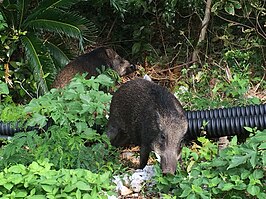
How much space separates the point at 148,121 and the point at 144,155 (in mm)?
322

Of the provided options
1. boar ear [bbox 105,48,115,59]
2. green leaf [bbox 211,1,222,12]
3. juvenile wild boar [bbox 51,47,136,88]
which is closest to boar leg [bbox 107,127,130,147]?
juvenile wild boar [bbox 51,47,136,88]

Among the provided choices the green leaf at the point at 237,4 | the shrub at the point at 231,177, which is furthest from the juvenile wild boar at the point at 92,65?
the shrub at the point at 231,177

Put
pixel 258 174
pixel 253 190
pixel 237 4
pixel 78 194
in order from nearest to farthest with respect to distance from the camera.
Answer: pixel 78 194, pixel 253 190, pixel 258 174, pixel 237 4

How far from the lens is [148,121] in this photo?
5.32 metres

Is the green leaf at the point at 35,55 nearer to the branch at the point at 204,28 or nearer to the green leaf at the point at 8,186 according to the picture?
the branch at the point at 204,28

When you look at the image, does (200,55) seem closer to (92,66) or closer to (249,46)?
(249,46)

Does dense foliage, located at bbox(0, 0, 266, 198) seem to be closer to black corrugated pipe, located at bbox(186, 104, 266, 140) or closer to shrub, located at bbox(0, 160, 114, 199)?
shrub, located at bbox(0, 160, 114, 199)

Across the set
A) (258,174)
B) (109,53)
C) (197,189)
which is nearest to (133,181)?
(197,189)

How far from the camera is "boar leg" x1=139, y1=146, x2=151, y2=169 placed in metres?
5.33

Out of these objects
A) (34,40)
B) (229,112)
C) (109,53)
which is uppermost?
(34,40)

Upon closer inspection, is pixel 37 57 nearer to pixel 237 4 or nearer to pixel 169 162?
pixel 237 4

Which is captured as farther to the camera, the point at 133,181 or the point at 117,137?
the point at 117,137

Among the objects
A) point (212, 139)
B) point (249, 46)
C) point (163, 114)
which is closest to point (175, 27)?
point (249, 46)

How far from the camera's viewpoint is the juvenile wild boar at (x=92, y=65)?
24.2 ft
